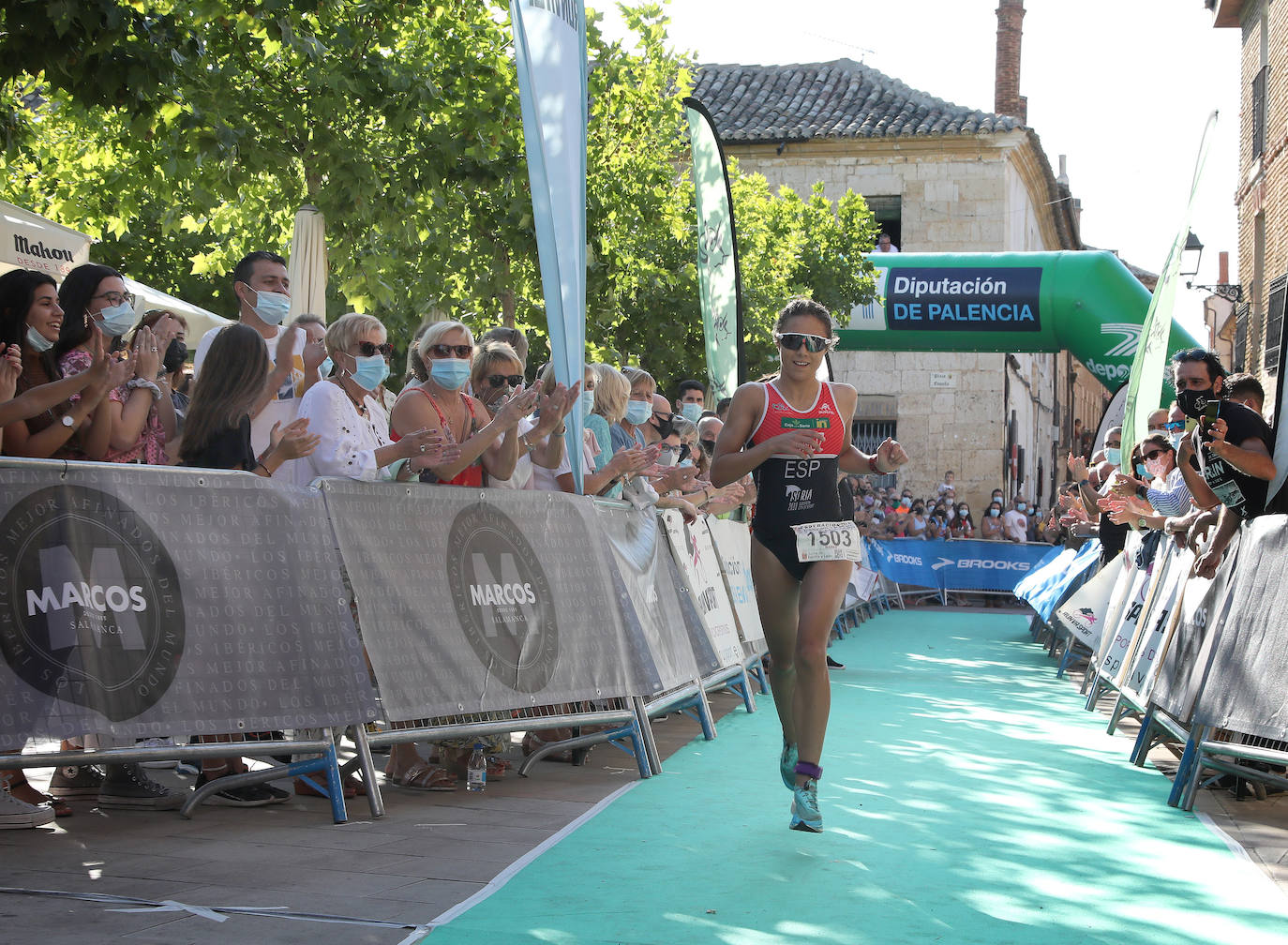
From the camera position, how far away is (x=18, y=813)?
5207 millimetres

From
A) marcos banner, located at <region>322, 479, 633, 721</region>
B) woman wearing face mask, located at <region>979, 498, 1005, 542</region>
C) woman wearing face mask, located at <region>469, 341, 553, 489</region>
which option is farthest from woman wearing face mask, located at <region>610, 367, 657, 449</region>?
woman wearing face mask, located at <region>979, 498, 1005, 542</region>

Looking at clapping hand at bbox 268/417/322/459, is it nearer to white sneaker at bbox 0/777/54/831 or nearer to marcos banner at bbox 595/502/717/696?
white sneaker at bbox 0/777/54/831

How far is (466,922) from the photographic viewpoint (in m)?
4.07

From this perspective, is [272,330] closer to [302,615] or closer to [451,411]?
[451,411]

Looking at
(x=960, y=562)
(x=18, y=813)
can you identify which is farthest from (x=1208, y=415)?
(x=960, y=562)

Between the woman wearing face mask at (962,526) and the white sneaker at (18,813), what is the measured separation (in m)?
23.8

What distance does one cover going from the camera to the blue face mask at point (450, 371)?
257 inches

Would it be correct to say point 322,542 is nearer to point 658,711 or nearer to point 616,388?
point 658,711

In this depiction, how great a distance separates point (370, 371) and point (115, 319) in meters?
1.11

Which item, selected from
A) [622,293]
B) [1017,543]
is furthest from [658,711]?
[1017,543]

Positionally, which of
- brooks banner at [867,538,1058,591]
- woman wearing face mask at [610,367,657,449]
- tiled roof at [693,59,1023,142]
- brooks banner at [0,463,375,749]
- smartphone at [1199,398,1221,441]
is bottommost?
brooks banner at [867,538,1058,591]

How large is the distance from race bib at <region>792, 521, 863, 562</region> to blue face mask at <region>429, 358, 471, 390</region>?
182cm

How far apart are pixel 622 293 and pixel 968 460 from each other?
17.7 metres

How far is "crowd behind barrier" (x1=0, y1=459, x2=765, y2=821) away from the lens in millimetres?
4836
